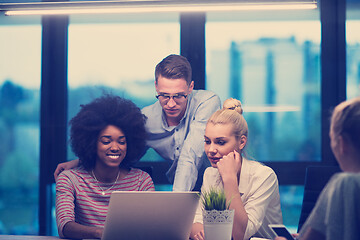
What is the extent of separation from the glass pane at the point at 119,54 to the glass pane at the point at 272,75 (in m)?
0.41

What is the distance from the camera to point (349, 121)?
111 cm

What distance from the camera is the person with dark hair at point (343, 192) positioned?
1.05m

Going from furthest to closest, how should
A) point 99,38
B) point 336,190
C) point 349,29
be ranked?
point 99,38 → point 349,29 → point 336,190

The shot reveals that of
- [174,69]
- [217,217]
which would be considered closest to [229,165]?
[217,217]

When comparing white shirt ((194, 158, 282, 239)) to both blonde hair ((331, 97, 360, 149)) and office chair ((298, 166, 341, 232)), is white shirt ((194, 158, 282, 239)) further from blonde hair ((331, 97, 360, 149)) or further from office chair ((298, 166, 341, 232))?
blonde hair ((331, 97, 360, 149))

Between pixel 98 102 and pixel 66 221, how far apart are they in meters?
0.69

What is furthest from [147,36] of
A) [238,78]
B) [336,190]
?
[336,190]

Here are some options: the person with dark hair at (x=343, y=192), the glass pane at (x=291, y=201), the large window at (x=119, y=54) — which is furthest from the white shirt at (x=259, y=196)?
the large window at (x=119, y=54)

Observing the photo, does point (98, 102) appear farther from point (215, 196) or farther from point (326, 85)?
point (326, 85)

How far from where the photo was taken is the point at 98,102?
2.41 metres

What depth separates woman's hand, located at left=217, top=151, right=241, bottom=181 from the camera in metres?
1.99

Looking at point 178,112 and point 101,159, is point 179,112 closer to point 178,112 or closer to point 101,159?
point 178,112

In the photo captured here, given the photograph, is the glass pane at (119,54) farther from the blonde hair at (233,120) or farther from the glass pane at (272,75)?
the blonde hair at (233,120)

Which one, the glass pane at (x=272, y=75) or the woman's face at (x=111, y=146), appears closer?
the woman's face at (x=111, y=146)
